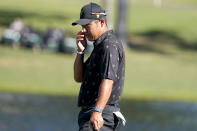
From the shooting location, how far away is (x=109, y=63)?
5.53m

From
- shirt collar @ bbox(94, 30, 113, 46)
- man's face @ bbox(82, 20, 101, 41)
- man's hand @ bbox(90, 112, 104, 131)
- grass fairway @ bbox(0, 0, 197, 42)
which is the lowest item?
grass fairway @ bbox(0, 0, 197, 42)

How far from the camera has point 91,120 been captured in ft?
17.9

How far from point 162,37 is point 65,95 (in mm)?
17199

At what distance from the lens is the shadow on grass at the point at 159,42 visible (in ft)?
105

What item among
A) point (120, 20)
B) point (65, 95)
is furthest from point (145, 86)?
point (120, 20)

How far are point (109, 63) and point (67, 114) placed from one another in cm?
761

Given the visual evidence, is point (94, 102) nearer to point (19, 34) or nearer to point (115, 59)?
point (115, 59)

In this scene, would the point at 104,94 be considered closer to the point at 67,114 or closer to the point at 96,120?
the point at 96,120

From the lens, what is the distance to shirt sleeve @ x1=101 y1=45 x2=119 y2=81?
5.52m

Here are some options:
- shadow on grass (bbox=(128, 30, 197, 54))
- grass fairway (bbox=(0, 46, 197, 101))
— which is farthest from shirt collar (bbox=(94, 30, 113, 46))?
shadow on grass (bbox=(128, 30, 197, 54))

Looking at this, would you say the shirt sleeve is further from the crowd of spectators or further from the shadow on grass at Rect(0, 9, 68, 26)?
the shadow on grass at Rect(0, 9, 68, 26)

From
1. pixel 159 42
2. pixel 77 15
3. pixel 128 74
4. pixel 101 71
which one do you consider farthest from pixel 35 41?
pixel 101 71

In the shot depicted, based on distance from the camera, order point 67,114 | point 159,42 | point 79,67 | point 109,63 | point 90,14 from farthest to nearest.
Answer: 1. point 159,42
2. point 67,114
3. point 79,67
4. point 90,14
5. point 109,63

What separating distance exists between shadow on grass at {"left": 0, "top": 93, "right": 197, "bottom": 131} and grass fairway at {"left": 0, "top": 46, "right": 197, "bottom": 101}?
8.88 ft
